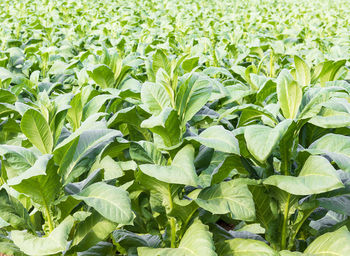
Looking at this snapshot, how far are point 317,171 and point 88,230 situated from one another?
43.2 inches

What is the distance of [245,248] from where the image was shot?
1.96 m

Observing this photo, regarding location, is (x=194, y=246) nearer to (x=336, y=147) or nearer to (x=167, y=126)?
(x=167, y=126)

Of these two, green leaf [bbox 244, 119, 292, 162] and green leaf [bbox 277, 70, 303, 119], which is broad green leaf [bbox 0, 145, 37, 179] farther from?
green leaf [bbox 277, 70, 303, 119]

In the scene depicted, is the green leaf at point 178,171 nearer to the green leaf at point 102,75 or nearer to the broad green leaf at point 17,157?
the broad green leaf at point 17,157

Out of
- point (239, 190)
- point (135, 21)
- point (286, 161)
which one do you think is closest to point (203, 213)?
point (239, 190)

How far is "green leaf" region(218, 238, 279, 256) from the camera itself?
6.19ft

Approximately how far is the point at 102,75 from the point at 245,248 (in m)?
1.58

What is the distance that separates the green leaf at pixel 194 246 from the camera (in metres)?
1.78

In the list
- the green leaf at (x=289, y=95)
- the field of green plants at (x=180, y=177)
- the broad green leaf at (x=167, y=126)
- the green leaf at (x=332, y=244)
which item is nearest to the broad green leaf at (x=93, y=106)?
the field of green plants at (x=180, y=177)

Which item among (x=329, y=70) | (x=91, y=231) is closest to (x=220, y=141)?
(x=91, y=231)

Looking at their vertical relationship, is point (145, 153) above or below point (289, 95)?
below

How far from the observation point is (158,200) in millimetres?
2133

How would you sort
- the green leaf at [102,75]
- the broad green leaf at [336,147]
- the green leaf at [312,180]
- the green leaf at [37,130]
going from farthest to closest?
the green leaf at [102,75]
the green leaf at [37,130]
the broad green leaf at [336,147]
the green leaf at [312,180]

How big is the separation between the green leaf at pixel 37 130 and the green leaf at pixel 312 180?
1051mm
